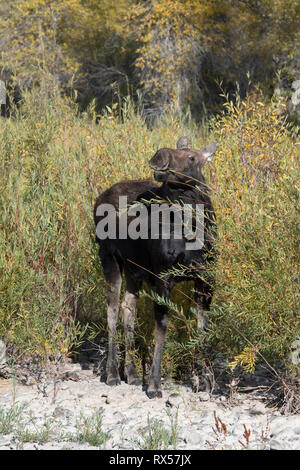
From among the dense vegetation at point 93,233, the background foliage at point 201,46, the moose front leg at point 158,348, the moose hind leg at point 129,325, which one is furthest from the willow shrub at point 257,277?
the background foliage at point 201,46

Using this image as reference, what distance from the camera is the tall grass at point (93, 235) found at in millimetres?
4414

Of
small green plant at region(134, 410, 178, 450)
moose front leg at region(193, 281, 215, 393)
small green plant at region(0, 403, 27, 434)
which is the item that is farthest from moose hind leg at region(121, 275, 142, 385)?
small green plant at region(134, 410, 178, 450)

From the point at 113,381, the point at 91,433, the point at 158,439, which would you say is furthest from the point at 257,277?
the point at 113,381

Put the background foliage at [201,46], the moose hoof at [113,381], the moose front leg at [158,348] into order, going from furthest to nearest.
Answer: the background foliage at [201,46]
the moose hoof at [113,381]
the moose front leg at [158,348]

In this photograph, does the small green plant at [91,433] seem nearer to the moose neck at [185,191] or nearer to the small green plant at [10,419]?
the small green plant at [10,419]

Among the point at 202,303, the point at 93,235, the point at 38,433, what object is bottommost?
the point at 38,433

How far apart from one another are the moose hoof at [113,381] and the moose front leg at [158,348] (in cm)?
50

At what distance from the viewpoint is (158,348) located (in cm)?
495

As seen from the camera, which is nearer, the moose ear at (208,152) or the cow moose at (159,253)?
the cow moose at (159,253)

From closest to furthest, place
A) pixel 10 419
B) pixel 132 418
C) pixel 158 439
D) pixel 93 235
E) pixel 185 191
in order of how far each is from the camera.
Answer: pixel 158 439
pixel 10 419
pixel 132 418
pixel 185 191
pixel 93 235

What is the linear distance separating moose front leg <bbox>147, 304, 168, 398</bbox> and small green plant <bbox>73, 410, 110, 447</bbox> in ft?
2.03

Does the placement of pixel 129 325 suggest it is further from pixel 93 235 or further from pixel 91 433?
pixel 91 433

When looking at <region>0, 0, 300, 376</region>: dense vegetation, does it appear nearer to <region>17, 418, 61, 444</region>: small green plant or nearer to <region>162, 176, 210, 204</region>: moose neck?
<region>162, 176, 210, 204</region>: moose neck

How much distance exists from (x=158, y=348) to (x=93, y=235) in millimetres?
1497
